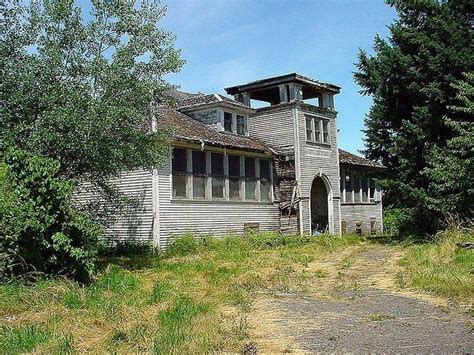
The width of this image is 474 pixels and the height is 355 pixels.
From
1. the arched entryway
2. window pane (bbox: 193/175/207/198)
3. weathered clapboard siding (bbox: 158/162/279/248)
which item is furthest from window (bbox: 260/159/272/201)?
the arched entryway

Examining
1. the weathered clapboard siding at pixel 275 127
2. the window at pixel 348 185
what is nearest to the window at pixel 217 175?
the weathered clapboard siding at pixel 275 127

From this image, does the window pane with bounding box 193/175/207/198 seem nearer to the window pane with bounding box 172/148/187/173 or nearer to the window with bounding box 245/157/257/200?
the window pane with bounding box 172/148/187/173

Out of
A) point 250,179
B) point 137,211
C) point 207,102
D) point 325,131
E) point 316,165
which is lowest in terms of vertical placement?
point 137,211

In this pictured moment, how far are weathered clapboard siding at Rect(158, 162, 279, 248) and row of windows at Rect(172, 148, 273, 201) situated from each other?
37cm

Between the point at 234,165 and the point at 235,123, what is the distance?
8.17ft

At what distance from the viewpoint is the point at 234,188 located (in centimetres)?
2431

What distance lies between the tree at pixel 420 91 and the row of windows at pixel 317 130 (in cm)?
413

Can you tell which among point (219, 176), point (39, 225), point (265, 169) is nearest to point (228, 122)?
point (265, 169)

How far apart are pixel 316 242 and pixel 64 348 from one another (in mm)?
18527

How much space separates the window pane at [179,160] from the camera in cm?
2152

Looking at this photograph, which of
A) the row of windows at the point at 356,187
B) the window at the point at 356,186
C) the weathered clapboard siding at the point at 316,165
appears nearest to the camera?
the weathered clapboard siding at the point at 316,165

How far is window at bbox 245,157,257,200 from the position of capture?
25.0 meters

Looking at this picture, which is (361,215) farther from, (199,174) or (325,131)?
(199,174)

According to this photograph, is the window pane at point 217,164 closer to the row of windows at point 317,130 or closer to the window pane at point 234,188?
the window pane at point 234,188
